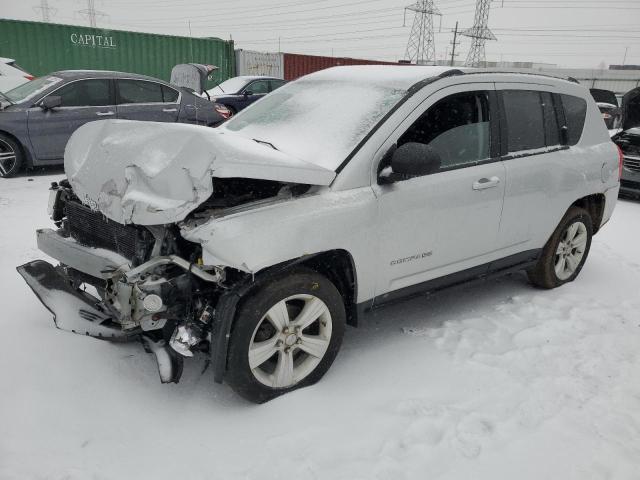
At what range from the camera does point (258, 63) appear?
2016cm

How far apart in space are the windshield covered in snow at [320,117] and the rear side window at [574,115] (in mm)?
1779

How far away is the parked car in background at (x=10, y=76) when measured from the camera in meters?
10.1

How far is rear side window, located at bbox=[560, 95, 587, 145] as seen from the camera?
→ 164 inches

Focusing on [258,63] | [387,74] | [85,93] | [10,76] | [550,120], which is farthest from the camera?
[258,63]

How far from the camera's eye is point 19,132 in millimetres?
7480

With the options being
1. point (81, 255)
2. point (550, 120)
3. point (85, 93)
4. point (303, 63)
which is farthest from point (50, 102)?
point (303, 63)

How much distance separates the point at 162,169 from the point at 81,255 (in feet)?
2.62

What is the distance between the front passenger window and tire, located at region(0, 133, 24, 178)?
6741 millimetres

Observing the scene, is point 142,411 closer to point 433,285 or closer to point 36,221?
point 433,285

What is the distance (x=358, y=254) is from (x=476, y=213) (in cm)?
104

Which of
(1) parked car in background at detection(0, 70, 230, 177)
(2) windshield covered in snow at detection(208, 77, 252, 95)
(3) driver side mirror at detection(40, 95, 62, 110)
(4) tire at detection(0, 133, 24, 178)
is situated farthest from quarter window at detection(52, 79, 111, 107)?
(2) windshield covered in snow at detection(208, 77, 252, 95)

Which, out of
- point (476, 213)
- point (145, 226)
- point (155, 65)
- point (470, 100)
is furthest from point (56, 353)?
point (155, 65)

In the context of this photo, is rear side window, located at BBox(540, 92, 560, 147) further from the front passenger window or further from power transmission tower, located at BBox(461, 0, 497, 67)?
power transmission tower, located at BBox(461, 0, 497, 67)

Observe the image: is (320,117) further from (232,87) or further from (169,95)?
(232,87)
